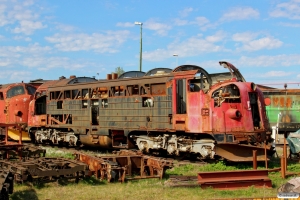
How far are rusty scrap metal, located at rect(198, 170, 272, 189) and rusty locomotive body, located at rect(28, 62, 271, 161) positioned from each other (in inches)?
129

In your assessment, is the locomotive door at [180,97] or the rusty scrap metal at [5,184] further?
the locomotive door at [180,97]

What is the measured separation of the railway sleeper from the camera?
A: 1411 cm

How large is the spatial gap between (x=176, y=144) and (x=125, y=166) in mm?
3833

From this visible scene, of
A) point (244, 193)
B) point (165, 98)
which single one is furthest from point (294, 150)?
point (244, 193)

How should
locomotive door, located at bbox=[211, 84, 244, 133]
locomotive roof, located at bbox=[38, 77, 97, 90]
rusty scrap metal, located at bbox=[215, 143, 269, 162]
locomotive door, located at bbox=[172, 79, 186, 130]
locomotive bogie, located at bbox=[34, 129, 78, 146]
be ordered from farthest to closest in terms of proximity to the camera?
locomotive roof, located at bbox=[38, 77, 97, 90] → locomotive bogie, located at bbox=[34, 129, 78, 146] → locomotive door, located at bbox=[172, 79, 186, 130] → locomotive door, located at bbox=[211, 84, 244, 133] → rusty scrap metal, located at bbox=[215, 143, 269, 162]

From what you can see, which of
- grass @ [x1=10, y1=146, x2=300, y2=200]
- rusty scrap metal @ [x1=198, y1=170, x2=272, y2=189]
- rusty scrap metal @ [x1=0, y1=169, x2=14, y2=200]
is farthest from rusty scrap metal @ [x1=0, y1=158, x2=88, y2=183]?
rusty scrap metal @ [x1=198, y1=170, x2=272, y2=189]

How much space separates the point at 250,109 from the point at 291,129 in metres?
11.9

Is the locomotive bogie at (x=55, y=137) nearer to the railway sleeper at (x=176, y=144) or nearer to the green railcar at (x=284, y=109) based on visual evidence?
the railway sleeper at (x=176, y=144)

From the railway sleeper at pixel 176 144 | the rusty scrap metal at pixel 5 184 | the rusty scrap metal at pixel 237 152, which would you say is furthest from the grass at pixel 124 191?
the railway sleeper at pixel 176 144

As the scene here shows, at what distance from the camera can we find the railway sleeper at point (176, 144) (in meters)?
14.1

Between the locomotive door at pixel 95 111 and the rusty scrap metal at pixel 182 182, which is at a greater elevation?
the locomotive door at pixel 95 111

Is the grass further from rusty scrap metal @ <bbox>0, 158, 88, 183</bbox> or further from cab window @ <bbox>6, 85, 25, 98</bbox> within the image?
cab window @ <bbox>6, 85, 25, 98</bbox>

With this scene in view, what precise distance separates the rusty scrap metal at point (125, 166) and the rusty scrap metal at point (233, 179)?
1.51 meters

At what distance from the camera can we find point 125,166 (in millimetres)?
11578
